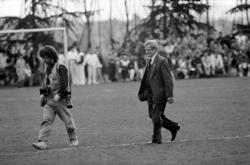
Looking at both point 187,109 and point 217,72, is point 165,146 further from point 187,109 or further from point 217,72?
point 217,72

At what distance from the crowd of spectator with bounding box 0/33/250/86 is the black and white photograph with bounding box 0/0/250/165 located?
62 mm

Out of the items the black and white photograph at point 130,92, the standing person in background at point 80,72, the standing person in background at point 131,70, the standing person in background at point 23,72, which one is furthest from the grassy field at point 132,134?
the standing person in background at point 131,70

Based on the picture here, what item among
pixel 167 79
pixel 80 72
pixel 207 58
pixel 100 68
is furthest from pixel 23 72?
pixel 167 79

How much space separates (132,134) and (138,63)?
25.3 m

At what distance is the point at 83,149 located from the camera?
36.4ft

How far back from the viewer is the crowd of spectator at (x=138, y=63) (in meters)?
36.8

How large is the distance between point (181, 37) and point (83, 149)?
32.0 metres

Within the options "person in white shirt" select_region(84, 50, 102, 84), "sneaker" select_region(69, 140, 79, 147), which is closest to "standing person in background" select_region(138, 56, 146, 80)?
"person in white shirt" select_region(84, 50, 102, 84)

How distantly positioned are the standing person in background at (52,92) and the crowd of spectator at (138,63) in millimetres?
24483

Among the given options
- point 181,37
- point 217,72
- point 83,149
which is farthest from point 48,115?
point 181,37

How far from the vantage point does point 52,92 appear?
11.6m

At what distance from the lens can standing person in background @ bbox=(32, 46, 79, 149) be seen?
11430 mm

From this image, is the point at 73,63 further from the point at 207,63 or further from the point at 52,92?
the point at 52,92

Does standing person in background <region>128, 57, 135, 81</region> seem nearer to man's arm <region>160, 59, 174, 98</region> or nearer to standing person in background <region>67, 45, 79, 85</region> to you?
standing person in background <region>67, 45, 79, 85</region>
